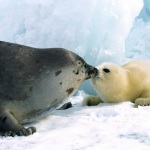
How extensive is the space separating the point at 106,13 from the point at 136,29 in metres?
4.61


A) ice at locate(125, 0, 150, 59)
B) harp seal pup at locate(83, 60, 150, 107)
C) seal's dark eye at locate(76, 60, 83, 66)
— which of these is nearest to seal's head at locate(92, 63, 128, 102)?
harp seal pup at locate(83, 60, 150, 107)

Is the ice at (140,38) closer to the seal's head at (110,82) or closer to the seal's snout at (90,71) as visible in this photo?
the seal's head at (110,82)

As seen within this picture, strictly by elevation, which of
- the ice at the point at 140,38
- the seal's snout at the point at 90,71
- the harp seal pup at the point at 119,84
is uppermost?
the seal's snout at the point at 90,71

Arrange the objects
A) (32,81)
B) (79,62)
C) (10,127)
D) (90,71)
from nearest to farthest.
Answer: (10,127), (32,81), (79,62), (90,71)

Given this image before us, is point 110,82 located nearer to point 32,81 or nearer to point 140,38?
point 32,81

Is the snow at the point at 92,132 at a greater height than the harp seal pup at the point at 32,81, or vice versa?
the harp seal pup at the point at 32,81

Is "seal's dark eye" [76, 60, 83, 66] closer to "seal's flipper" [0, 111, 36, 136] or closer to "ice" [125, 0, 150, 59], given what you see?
"seal's flipper" [0, 111, 36, 136]

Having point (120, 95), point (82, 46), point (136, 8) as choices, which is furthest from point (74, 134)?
point (136, 8)

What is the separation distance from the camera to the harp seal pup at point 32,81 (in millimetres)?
3438

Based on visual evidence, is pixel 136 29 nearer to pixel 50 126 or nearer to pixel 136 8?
pixel 136 8

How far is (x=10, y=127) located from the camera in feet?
10.5

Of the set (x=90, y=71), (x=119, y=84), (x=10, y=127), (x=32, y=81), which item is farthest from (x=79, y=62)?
(x=10, y=127)

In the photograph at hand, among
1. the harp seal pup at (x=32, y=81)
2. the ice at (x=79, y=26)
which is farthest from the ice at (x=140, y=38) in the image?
the harp seal pup at (x=32, y=81)

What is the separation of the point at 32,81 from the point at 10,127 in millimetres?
536
